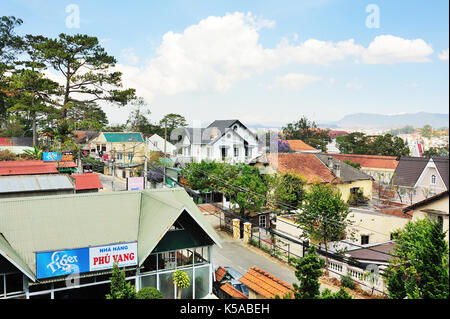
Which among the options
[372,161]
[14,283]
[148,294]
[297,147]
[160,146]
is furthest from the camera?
[297,147]

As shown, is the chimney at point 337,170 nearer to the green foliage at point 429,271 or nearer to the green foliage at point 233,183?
the green foliage at point 233,183

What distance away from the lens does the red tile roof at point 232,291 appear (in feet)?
52.4

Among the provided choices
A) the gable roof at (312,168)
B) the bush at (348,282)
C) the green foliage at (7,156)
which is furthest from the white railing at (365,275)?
the green foliage at (7,156)

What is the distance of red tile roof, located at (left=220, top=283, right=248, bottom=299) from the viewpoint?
16.0 m

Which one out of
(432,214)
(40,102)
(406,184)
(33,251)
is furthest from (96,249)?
(406,184)

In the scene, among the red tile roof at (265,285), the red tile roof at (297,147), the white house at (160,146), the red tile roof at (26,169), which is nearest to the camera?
the red tile roof at (265,285)

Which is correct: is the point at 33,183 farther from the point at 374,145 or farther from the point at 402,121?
the point at 374,145

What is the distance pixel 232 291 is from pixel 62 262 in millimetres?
7448

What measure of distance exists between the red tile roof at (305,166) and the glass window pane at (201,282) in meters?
21.4

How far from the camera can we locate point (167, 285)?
1536cm

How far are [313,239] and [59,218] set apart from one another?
1442 centimetres

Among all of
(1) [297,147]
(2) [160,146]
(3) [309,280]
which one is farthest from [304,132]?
(3) [309,280]

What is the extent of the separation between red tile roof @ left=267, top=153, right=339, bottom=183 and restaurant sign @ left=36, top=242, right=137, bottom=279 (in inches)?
971
